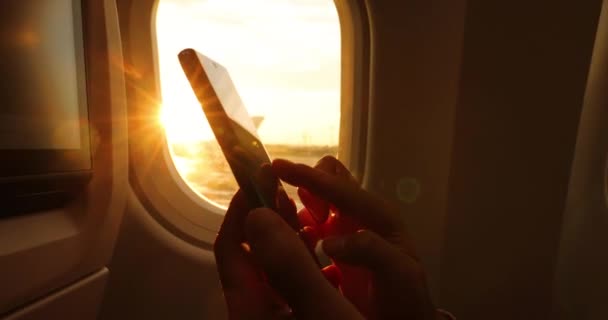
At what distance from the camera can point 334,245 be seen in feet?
1.48

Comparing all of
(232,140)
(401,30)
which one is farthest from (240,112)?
(401,30)

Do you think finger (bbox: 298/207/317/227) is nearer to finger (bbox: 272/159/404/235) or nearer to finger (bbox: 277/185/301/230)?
finger (bbox: 277/185/301/230)

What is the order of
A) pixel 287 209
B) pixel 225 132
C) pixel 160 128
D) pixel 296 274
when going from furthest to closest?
1. pixel 160 128
2. pixel 287 209
3. pixel 225 132
4. pixel 296 274

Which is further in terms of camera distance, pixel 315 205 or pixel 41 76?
pixel 315 205

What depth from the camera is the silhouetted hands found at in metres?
0.37

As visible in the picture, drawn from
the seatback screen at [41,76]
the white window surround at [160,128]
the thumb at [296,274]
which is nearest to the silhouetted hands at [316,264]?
the thumb at [296,274]

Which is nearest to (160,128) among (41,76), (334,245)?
(41,76)

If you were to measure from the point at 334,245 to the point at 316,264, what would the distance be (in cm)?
6

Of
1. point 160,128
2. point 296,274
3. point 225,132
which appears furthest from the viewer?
point 160,128

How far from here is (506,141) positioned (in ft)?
3.45

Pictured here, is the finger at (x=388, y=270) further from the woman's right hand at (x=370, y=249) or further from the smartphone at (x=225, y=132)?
the smartphone at (x=225, y=132)

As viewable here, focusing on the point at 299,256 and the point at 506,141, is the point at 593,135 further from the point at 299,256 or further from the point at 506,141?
the point at 299,256

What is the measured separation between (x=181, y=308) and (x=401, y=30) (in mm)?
954

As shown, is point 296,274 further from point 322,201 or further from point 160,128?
point 160,128
